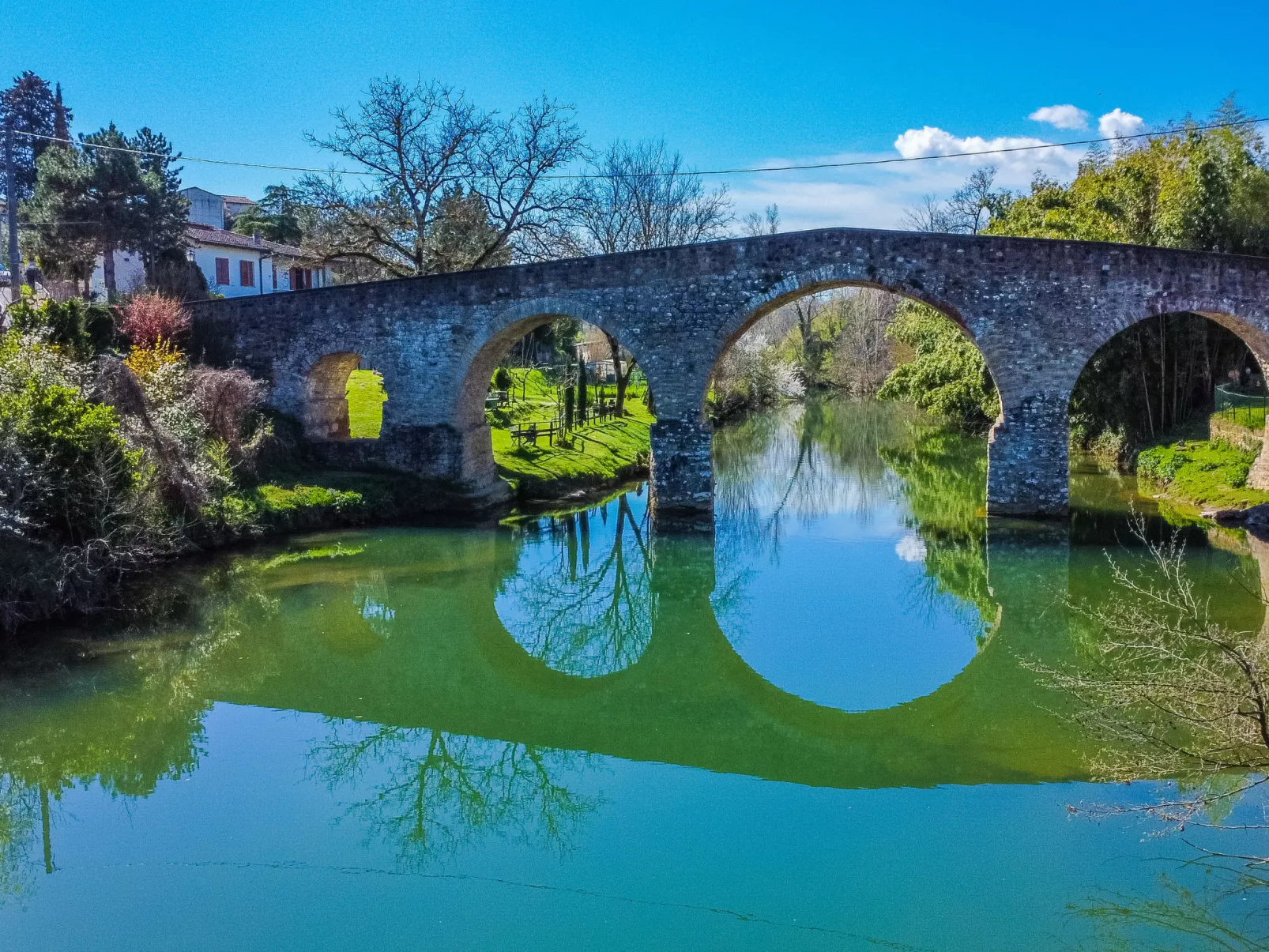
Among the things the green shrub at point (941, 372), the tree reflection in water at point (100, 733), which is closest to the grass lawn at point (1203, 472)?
the green shrub at point (941, 372)

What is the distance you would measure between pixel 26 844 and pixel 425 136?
20.0 m

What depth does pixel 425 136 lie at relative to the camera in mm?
24453

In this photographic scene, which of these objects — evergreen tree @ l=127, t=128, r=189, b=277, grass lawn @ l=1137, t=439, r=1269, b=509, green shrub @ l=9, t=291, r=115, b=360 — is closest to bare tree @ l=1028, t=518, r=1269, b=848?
grass lawn @ l=1137, t=439, r=1269, b=509

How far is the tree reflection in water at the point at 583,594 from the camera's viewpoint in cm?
1309

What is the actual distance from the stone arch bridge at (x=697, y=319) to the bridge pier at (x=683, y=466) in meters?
0.03

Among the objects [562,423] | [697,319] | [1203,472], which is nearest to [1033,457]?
[1203,472]

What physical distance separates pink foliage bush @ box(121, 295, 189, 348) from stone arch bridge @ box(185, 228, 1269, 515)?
84 cm

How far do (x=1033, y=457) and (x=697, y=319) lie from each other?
6568mm

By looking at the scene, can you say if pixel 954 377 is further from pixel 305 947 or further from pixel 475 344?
pixel 305 947

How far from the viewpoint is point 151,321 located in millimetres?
20344

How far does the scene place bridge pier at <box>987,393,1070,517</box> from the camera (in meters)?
17.8

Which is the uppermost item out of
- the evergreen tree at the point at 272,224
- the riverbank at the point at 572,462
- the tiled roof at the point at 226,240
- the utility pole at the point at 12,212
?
the evergreen tree at the point at 272,224

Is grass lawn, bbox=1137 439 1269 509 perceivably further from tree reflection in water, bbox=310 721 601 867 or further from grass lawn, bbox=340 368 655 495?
tree reflection in water, bbox=310 721 601 867

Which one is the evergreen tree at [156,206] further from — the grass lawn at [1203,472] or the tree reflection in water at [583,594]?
the grass lawn at [1203,472]
